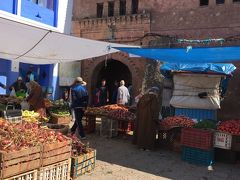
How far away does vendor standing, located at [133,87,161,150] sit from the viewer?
896 cm

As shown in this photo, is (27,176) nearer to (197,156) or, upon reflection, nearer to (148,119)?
(197,156)

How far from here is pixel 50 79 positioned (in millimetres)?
16969

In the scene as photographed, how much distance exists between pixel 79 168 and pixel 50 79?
11.3 meters

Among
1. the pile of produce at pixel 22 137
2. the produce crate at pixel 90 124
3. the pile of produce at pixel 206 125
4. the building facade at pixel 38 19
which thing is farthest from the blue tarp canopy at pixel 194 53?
the building facade at pixel 38 19

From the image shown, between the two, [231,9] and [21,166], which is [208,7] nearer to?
[231,9]

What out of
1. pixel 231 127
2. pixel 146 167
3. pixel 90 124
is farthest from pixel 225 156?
pixel 90 124

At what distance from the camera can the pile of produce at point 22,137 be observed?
198 inches

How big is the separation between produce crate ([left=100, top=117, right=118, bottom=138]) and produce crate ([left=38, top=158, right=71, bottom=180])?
4.69m

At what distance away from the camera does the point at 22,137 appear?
5.27 meters

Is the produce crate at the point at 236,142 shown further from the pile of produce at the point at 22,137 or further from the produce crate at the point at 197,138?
the pile of produce at the point at 22,137

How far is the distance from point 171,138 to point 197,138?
136 centimetres

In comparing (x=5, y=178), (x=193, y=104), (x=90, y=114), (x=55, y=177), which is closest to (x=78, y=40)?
(x=90, y=114)

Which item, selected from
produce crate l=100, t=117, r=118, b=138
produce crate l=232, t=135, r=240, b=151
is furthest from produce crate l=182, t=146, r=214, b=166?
produce crate l=100, t=117, r=118, b=138

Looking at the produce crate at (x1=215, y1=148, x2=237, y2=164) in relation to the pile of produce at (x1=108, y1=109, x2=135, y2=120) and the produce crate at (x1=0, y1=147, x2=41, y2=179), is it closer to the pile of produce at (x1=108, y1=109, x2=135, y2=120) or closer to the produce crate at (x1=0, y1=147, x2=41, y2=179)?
the pile of produce at (x1=108, y1=109, x2=135, y2=120)
